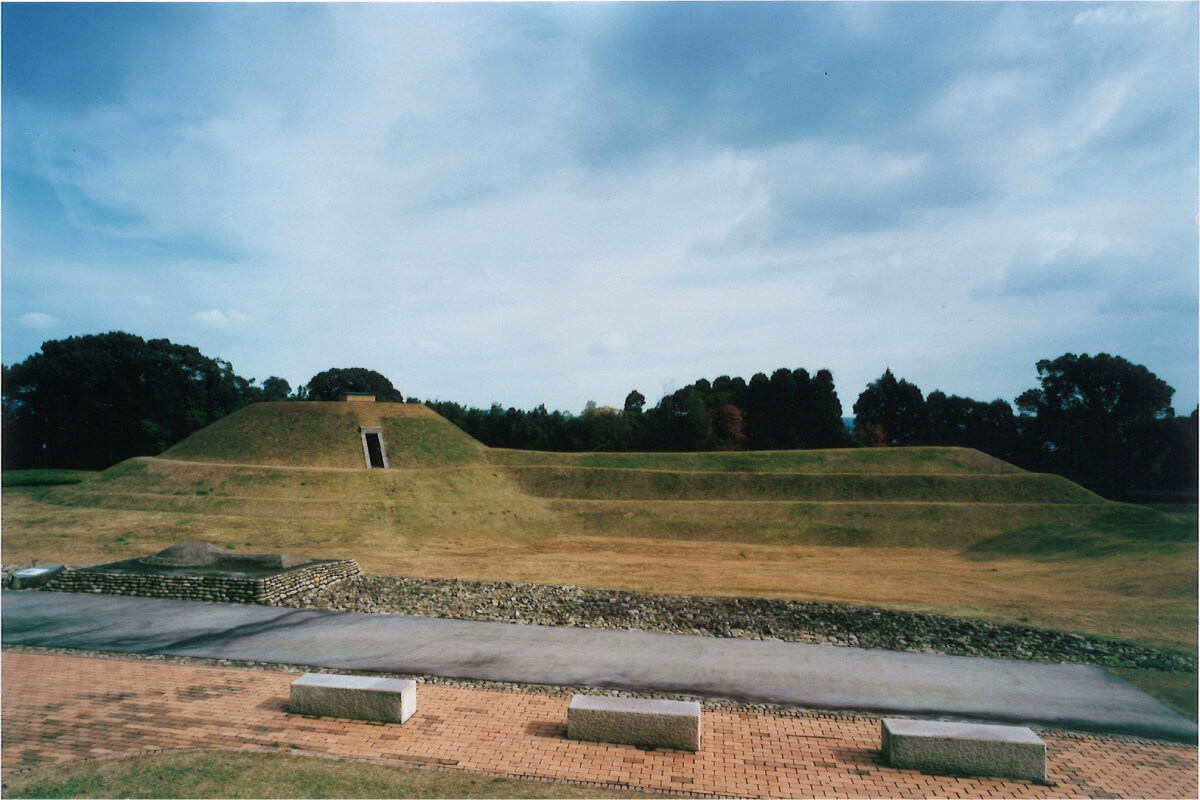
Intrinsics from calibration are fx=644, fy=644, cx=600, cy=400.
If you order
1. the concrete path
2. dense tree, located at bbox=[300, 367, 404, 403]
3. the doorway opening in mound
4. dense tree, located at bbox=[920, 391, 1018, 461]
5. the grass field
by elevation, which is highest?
dense tree, located at bbox=[300, 367, 404, 403]

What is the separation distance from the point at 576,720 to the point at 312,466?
35.9 m

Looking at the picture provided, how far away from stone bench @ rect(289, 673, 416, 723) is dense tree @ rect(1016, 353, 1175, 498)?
62320 millimetres

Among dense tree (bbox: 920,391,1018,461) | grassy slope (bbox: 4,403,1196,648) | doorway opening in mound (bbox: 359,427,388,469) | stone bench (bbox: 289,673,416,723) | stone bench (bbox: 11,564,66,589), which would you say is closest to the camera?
stone bench (bbox: 289,673,416,723)

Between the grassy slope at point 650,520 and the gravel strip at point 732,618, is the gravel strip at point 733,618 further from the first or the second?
the grassy slope at point 650,520

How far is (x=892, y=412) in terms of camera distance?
66562 mm

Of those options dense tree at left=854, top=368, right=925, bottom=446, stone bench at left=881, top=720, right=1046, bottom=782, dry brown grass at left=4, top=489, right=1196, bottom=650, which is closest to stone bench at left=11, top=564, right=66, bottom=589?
dry brown grass at left=4, top=489, right=1196, bottom=650

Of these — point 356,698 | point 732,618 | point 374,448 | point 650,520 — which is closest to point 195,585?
point 356,698

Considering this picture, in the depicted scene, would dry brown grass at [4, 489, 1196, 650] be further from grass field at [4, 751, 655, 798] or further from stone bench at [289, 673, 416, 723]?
grass field at [4, 751, 655, 798]

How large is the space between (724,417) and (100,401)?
55820 mm

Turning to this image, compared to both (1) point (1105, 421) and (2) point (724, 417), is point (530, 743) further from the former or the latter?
(1) point (1105, 421)

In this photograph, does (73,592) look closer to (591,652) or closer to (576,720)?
(591,652)

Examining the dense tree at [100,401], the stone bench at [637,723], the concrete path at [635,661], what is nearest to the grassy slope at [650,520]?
the concrete path at [635,661]

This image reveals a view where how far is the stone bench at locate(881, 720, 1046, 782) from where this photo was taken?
768cm

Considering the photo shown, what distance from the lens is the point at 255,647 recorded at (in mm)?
12688
